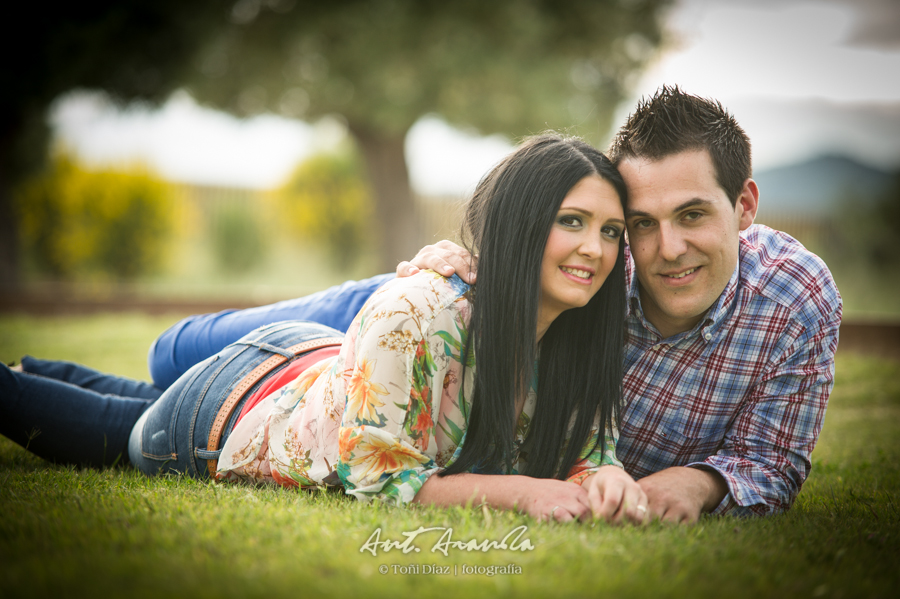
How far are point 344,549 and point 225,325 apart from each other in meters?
2.04

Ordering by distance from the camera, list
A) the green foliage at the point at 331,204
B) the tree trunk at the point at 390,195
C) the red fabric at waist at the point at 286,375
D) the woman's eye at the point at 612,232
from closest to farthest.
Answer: the woman's eye at the point at 612,232 < the red fabric at waist at the point at 286,375 < the tree trunk at the point at 390,195 < the green foliage at the point at 331,204

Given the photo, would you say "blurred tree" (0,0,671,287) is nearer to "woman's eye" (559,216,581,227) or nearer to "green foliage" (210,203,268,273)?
"green foliage" (210,203,268,273)

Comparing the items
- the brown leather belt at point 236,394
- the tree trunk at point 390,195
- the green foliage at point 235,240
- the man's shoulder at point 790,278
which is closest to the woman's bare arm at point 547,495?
the brown leather belt at point 236,394

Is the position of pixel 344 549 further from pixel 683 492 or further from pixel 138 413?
pixel 138 413

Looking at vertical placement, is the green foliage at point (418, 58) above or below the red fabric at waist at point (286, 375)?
above

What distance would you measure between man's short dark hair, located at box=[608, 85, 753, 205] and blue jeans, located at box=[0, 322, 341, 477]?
1.59 m

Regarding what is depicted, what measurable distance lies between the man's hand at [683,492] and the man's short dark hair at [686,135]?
1.13 m

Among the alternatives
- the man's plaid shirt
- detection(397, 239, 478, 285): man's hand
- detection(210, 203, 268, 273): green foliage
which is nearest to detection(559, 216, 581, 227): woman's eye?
detection(397, 239, 478, 285): man's hand

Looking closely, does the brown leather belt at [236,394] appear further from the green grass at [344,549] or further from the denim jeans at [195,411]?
the green grass at [344,549]

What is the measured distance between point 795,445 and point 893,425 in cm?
353

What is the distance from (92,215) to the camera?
45.6 feet

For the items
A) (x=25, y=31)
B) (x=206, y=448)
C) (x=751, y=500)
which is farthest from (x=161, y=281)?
(x=751, y=500)

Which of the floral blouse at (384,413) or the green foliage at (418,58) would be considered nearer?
the floral blouse at (384,413)

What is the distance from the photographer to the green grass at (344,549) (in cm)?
160
